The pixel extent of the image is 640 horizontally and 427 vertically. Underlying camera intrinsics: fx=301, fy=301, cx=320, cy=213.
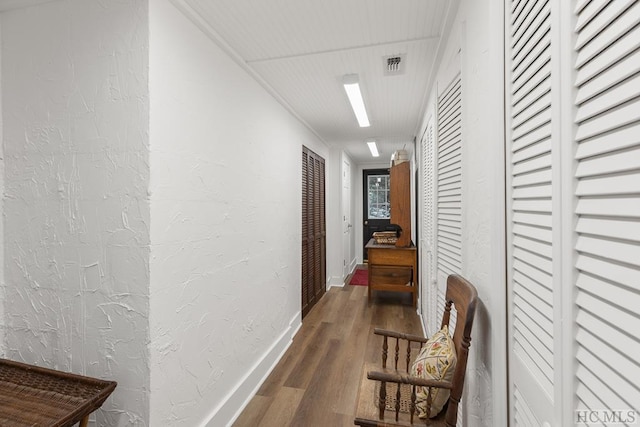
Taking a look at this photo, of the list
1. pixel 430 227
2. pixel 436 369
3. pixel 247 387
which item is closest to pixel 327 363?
pixel 247 387

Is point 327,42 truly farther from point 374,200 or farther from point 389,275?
point 374,200

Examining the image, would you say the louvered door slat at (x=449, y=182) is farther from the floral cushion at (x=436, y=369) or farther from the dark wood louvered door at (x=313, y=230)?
the dark wood louvered door at (x=313, y=230)

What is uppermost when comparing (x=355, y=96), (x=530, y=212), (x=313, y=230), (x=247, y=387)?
(x=355, y=96)

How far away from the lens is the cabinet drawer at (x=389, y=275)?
432 centimetres

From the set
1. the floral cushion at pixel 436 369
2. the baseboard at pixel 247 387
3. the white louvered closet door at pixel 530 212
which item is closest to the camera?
the white louvered closet door at pixel 530 212

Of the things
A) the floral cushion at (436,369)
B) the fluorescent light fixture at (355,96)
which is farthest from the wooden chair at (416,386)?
the fluorescent light fixture at (355,96)

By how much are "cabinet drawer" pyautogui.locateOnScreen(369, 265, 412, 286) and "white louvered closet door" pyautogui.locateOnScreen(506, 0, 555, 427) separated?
11.1 ft

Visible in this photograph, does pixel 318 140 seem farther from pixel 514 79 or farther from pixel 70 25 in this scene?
pixel 514 79

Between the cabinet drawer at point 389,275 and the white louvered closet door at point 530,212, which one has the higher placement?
the white louvered closet door at point 530,212

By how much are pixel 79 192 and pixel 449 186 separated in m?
2.05

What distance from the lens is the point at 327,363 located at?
2.75m

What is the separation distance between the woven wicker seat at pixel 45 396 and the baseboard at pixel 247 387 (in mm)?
710

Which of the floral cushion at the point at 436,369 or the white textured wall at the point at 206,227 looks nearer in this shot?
the floral cushion at the point at 436,369

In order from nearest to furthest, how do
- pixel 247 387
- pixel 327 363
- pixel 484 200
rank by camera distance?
1. pixel 484 200
2. pixel 247 387
3. pixel 327 363
